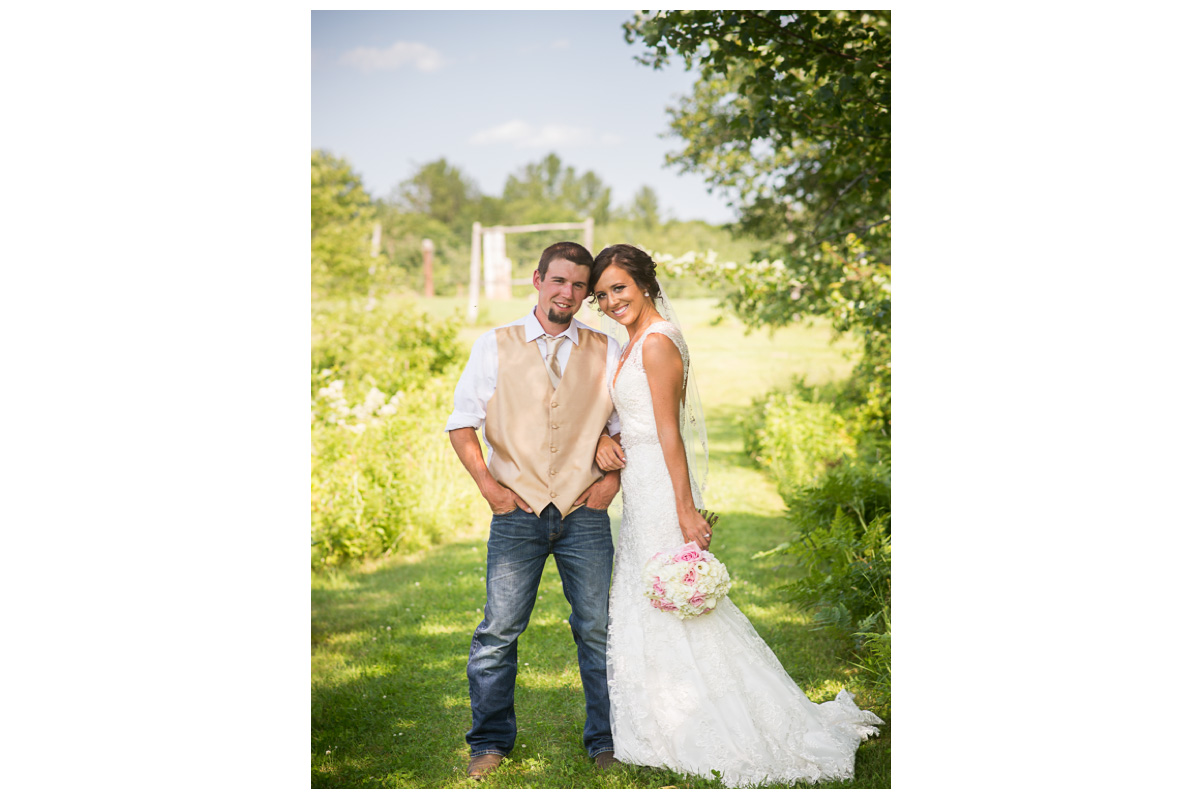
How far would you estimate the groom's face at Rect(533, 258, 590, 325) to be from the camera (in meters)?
2.66

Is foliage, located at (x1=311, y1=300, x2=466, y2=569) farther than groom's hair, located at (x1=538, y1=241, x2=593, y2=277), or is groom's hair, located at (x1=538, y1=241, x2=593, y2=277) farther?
foliage, located at (x1=311, y1=300, x2=466, y2=569)

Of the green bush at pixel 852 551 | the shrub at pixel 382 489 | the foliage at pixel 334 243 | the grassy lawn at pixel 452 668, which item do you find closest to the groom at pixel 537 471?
the grassy lawn at pixel 452 668

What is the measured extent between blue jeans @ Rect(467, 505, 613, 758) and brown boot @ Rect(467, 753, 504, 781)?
20 mm

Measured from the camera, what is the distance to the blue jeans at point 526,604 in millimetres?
2691

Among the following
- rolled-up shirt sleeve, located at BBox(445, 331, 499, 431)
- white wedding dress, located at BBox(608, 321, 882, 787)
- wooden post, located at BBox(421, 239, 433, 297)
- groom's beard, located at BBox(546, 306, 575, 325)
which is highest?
wooden post, located at BBox(421, 239, 433, 297)

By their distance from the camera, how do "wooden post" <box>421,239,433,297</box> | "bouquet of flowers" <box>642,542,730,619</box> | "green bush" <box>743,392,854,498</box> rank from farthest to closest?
"wooden post" <box>421,239,433,297</box>
"green bush" <box>743,392,854,498</box>
"bouquet of flowers" <box>642,542,730,619</box>

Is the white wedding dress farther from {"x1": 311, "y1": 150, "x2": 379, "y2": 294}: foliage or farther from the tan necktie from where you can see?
{"x1": 311, "y1": 150, "x2": 379, "y2": 294}: foliage

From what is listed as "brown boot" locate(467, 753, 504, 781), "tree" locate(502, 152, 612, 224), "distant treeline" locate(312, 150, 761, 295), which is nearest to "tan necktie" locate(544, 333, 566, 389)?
"brown boot" locate(467, 753, 504, 781)

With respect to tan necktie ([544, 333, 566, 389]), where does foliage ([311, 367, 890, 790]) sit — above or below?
below

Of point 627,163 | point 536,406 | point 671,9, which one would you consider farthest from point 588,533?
point 627,163

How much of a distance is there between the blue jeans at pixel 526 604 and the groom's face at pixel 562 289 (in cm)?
63

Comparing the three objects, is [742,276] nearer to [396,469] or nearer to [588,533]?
[396,469]
